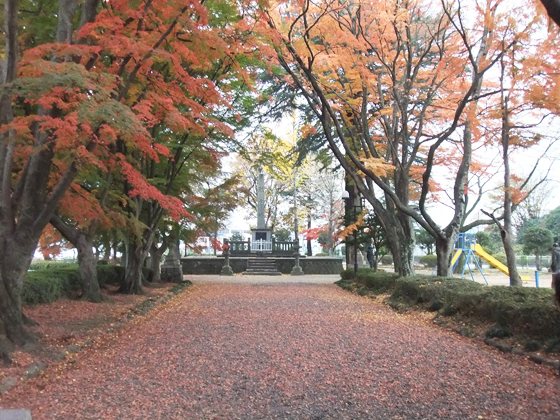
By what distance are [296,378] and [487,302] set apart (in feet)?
12.9

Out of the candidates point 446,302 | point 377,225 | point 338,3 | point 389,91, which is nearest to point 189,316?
point 446,302

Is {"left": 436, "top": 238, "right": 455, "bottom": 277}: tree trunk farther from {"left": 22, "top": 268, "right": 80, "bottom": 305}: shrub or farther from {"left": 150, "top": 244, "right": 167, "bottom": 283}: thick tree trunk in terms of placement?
{"left": 150, "top": 244, "right": 167, "bottom": 283}: thick tree trunk

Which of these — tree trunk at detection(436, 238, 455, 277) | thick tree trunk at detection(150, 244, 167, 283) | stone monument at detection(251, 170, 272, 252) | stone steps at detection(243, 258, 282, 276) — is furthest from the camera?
stone monument at detection(251, 170, 272, 252)

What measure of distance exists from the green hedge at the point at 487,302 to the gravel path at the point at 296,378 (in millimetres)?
591

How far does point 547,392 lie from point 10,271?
6.02 m

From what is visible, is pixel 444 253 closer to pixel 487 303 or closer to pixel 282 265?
pixel 487 303

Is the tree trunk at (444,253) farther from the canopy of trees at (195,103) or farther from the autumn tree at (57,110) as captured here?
the autumn tree at (57,110)

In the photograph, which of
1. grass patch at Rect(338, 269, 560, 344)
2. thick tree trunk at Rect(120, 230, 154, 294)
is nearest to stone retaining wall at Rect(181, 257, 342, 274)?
thick tree trunk at Rect(120, 230, 154, 294)

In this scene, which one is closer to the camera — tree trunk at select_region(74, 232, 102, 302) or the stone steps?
tree trunk at select_region(74, 232, 102, 302)

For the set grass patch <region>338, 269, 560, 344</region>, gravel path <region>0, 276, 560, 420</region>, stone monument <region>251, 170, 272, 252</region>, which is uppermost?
stone monument <region>251, 170, 272, 252</region>

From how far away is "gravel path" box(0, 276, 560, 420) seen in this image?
3.93 m

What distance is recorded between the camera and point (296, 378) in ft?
16.1

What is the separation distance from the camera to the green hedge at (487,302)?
6.04m

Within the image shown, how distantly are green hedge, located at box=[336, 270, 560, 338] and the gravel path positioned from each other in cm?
59
